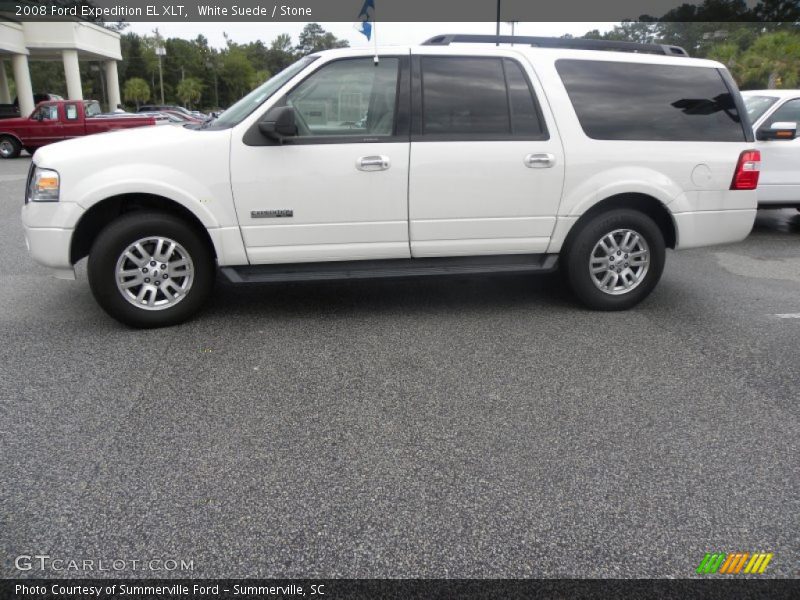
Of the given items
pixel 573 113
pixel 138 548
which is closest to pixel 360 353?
pixel 138 548

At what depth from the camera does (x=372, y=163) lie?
4828mm

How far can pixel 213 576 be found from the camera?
2373mm

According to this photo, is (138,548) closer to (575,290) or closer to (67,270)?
(67,270)

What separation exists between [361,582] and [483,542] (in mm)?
514

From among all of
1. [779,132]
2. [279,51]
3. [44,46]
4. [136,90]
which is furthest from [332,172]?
[279,51]

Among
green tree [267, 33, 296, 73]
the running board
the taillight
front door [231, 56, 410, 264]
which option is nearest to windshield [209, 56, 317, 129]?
front door [231, 56, 410, 264]

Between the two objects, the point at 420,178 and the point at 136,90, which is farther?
the point at 136,90

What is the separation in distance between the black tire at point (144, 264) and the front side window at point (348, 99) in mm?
1145

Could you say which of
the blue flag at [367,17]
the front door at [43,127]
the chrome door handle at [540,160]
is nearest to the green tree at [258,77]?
the front door at [43,127]

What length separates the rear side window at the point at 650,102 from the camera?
525cm

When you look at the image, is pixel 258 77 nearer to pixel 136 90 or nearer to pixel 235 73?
pixel 235 73

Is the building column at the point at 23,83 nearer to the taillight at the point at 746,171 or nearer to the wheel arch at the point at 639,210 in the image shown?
the wheel arch at the point at 639,210

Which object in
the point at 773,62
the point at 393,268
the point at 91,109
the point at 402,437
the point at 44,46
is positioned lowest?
the point at 402,437

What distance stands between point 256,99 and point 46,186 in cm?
162
